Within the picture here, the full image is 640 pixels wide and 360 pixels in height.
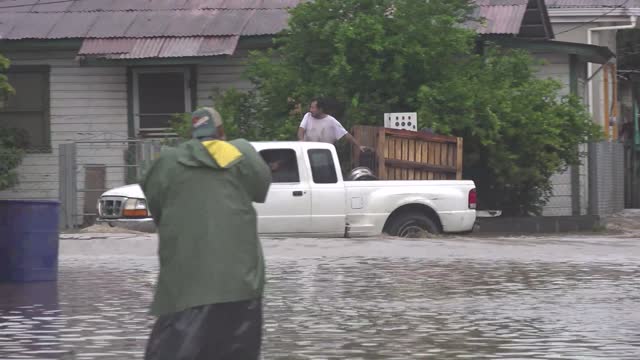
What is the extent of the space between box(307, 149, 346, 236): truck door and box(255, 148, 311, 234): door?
104 mm

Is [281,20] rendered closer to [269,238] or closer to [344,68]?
[344,68]

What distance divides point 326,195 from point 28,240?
516cm

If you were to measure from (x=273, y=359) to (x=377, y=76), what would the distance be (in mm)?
12136

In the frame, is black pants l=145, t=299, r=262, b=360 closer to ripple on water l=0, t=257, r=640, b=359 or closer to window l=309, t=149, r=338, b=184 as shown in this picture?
ripple on water l=0, t=257, r=640, b=359

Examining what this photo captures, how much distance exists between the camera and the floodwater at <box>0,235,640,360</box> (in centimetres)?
923

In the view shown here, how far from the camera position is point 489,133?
2036cm

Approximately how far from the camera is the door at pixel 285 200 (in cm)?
1709

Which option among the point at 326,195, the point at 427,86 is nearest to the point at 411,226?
the point at 326,195

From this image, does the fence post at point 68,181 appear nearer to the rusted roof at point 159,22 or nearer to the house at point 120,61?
the house at point 120,61

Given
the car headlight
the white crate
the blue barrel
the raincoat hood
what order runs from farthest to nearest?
the white crate, the car headlight, the blue barrel, the raincoat hood

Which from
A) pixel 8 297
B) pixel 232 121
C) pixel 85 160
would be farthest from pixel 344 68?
pixel 8 297

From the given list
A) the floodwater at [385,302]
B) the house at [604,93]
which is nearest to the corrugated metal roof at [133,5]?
the house at [604,93]

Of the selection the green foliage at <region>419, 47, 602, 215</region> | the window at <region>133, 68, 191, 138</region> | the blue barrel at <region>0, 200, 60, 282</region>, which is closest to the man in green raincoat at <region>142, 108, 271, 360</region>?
the blue barrel at <region>0, 200, 60, 282</region>

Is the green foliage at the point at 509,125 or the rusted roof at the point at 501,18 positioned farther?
the rusted roof at the point at 501,18
